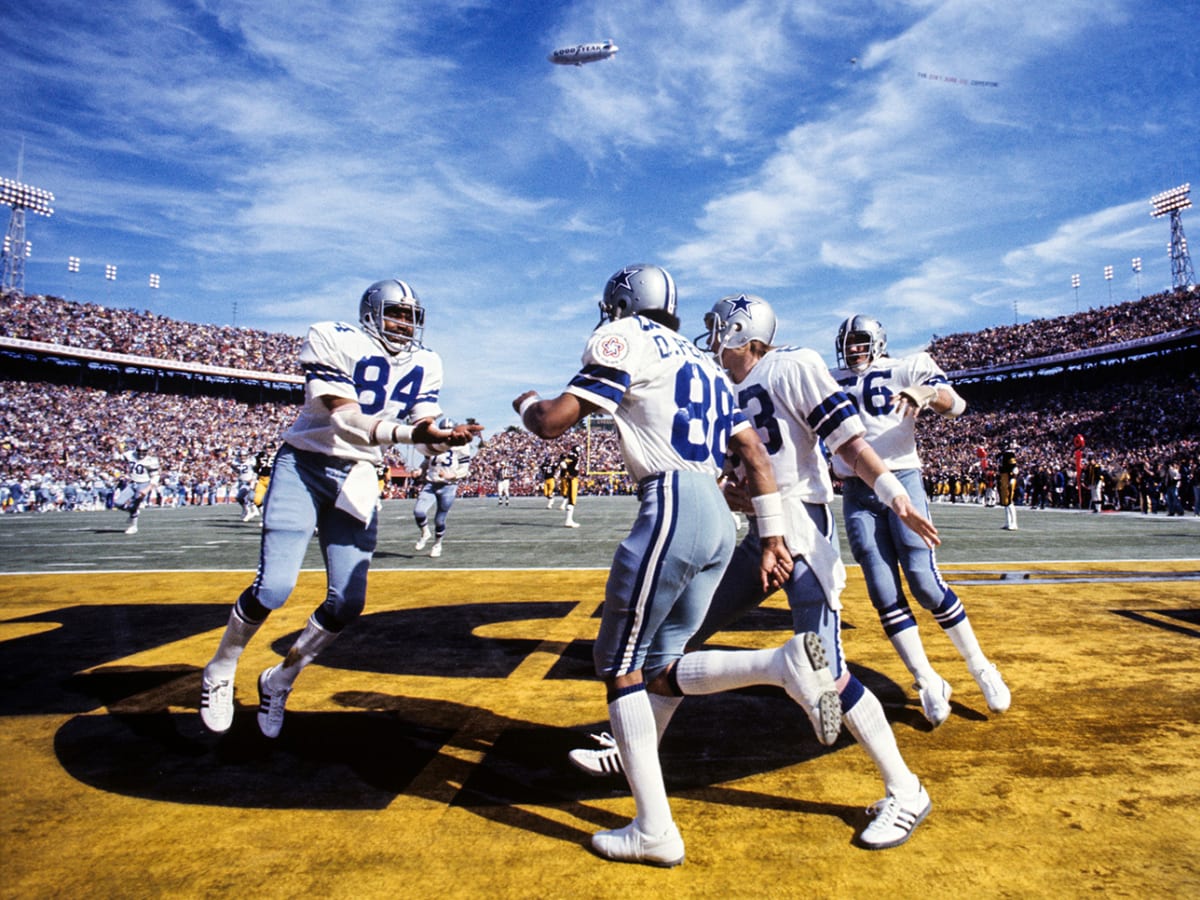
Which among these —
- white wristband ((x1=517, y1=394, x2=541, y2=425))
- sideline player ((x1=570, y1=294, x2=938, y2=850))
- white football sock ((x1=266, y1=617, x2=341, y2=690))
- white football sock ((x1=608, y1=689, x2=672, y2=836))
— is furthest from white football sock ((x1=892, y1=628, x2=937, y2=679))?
white football sock ((x1=266, y1=617, x2=341, y2=690))

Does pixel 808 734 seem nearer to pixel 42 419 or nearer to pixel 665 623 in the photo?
pixel 665 623

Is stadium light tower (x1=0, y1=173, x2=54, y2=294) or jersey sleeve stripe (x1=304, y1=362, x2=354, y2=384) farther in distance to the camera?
stadium light tower (x1=0, y1=173, x2=54, y2=294)

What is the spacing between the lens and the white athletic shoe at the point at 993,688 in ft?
11.8

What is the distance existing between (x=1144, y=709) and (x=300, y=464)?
4.32 m

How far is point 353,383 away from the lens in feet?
12.3

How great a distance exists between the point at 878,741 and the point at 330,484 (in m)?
2.78

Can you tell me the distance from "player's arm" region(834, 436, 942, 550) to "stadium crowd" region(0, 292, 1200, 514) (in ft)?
89.1

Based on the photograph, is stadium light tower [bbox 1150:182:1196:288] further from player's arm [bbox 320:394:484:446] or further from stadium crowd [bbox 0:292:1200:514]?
player's arm [bbox 320:394:484:446]

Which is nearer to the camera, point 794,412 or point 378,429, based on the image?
point 794,412

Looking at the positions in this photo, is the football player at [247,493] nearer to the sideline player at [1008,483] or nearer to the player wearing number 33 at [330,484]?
the player wearing number 33 at [330,484]

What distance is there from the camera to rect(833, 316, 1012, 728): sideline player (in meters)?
3.65

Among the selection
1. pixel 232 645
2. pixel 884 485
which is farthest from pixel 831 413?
pixel 232 645

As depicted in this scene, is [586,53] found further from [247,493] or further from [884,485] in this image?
[884,485]

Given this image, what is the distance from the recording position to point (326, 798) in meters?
2.79
